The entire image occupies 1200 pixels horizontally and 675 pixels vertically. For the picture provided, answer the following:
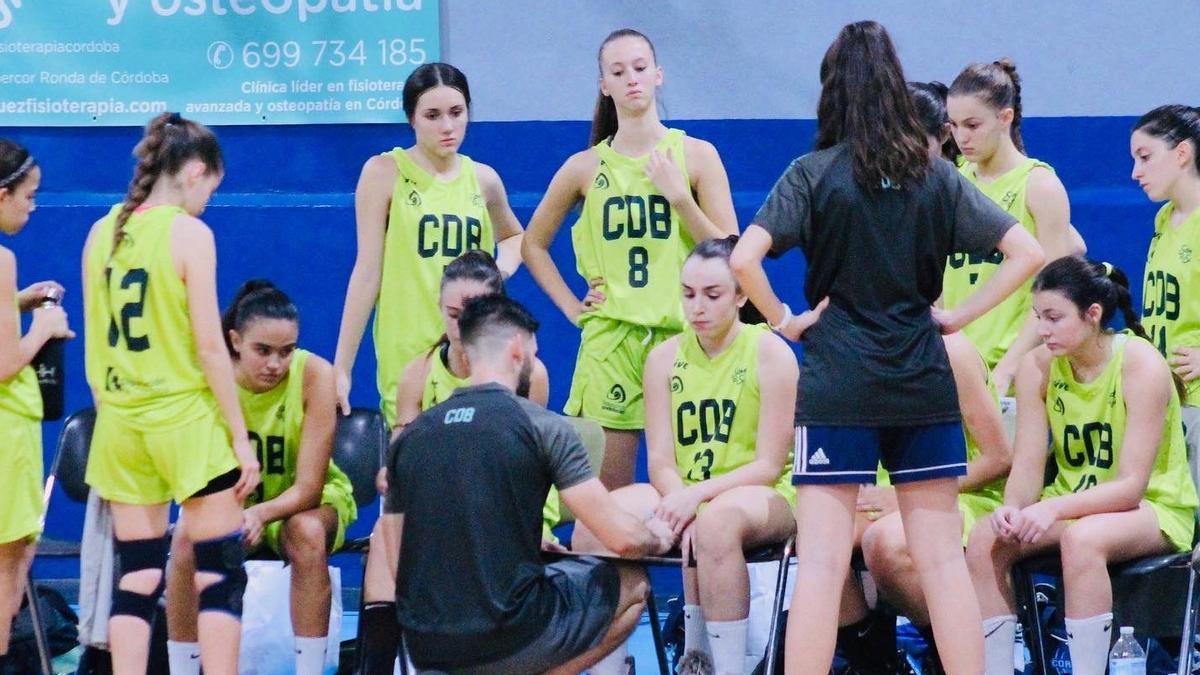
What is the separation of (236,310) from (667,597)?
239cm

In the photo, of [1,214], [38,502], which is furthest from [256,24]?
[38,502]

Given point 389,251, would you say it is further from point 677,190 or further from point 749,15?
point 749,15

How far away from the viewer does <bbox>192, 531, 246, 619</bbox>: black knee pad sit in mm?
4316

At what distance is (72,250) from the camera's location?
21.3 feet

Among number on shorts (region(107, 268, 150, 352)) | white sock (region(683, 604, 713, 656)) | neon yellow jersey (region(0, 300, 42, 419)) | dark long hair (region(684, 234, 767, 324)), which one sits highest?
Result: dark long hair (region(684, 234, 767, 324))

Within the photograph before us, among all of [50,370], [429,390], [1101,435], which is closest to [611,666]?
[429,390]

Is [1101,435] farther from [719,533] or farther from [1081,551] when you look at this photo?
[719,533]

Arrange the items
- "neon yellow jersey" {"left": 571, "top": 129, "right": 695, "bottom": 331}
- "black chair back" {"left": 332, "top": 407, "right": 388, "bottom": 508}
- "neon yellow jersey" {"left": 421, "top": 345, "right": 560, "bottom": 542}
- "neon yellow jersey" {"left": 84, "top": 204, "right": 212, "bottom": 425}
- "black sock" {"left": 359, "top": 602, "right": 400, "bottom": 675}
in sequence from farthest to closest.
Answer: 1. "black chair back" {"left": 332, "top": 407, "right": 388, "bottom": 508}
2. "neon yellow jersey" {"left": 571, "top": 129, "right": 695, "bottom": 331}
3. "neon yellow jersey" {"left": 421, "top": 345, "right": 560, "bottom": 542}
4. "black sock" {"left": 359, "top": 602, "right": 400, "bottom": 675}
5. "neon yellow jersey" {"left": 84, "top": 204, "right": 212, "bottom": 425}

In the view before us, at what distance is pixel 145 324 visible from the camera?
169 inches

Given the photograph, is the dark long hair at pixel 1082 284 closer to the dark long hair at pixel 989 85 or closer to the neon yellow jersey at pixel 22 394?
the dark long hair at pixel 989 85

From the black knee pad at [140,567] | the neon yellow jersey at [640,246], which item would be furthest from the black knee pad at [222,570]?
the neon yellow jersey at [640,246]

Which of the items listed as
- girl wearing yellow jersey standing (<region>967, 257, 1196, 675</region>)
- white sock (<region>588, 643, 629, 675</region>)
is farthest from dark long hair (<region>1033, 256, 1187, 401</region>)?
white sock (<region>588, 643, 629, 675</region>)

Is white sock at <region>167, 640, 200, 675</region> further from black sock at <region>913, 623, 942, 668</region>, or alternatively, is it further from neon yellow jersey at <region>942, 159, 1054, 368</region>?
neon yellow jersey at <region>942, 159, 1054, 368</region>

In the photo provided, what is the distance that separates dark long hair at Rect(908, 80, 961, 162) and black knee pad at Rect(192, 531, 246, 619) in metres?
2.34
